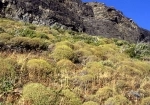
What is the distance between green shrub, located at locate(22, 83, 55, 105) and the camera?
9133 millimetres

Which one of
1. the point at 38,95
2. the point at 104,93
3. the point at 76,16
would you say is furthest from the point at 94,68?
the point at 76,16

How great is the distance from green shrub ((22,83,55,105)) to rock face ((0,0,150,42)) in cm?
3302

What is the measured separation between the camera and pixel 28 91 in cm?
952

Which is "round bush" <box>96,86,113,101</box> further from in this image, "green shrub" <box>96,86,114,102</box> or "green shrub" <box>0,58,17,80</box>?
"green shrub" <box>0,58,17,80</box>

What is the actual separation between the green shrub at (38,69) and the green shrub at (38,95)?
76.6 inches

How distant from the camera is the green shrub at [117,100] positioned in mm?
10438

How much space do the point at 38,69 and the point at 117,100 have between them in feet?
10.3

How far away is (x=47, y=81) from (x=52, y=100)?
2.34 m

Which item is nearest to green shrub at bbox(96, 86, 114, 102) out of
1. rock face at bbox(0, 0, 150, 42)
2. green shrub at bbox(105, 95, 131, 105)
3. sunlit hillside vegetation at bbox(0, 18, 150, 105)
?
sunlit hillside vegetation at bbox(0, 18, 150, 105)

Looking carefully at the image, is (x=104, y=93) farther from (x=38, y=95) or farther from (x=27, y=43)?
(x=27, y=43)

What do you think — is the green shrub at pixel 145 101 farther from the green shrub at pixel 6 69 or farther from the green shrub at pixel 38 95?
the green shrub at pixel 6 69

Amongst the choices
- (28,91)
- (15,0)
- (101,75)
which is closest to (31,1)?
(15,0)

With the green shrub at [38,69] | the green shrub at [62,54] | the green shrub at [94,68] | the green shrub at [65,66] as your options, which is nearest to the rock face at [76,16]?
the green shrub at [62,54]

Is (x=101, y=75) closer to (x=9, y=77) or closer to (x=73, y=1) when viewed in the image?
(x=9, y=77)
